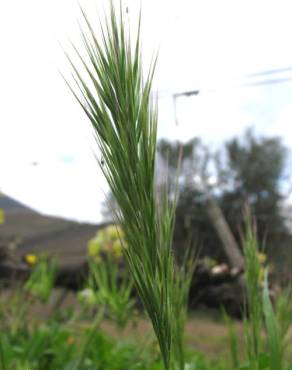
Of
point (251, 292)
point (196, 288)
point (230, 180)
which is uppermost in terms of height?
point (230, 180)

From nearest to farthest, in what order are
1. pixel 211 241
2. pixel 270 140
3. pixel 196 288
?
pixel 196 288 → pixel 211 241 → pixel 270 140

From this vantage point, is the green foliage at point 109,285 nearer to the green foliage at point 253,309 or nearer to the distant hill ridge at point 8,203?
the green foliage at point 253,309

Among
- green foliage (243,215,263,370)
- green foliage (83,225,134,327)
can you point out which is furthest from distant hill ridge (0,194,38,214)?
green foliage (243,215,263,370)

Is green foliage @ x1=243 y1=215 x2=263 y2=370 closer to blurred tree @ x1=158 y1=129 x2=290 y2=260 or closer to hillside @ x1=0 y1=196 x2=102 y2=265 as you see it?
hillside @ x1=0 y1=196 x2=102 y2=265

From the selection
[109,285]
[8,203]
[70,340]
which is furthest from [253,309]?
[8,203]

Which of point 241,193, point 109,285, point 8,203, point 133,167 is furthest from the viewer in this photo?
point 241,193

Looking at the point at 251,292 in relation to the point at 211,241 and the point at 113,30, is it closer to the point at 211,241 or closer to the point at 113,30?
the point at 113,30

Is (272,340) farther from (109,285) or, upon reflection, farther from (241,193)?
(241,193)

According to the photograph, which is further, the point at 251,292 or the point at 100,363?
the point at 100,363

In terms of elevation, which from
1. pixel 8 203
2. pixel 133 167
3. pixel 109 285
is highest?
pixel 8 203

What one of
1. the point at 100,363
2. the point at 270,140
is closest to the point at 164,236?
the point at 100,363

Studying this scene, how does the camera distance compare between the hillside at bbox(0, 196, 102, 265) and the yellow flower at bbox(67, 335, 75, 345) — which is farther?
the hillside at bbox(0, 196, 102, 265)
